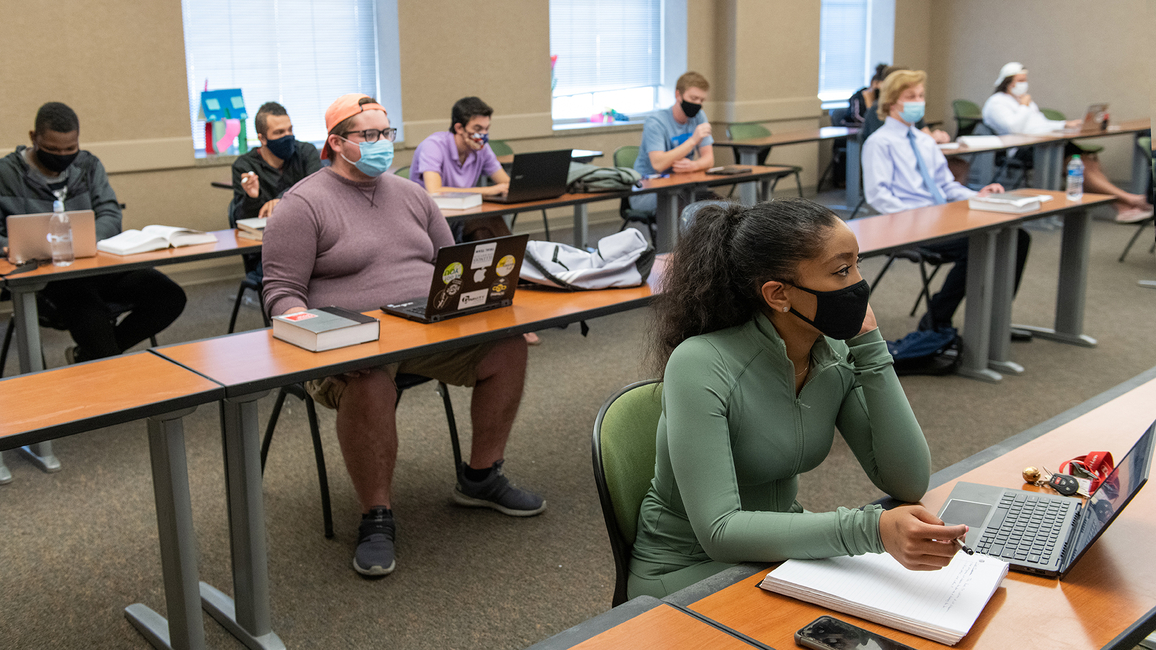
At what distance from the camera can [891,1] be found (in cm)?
1027

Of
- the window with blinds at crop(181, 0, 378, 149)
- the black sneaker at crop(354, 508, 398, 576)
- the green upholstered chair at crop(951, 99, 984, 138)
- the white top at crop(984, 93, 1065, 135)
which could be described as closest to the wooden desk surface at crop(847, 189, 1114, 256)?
the black sneaker at crop(354, 508, 398, 576)

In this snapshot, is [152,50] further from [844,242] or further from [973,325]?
[844,242]

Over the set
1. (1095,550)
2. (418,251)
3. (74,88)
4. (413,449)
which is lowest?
(413,449)

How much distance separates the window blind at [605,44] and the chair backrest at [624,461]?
6837mm

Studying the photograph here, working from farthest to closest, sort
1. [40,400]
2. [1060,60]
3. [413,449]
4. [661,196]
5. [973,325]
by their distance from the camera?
[1060,60] < [661,196] < [973,325] < [413,449] < [40,400]

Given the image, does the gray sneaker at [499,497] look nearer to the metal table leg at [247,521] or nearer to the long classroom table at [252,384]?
the long classroom table at [252,384]

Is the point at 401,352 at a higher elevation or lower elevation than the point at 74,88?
lower

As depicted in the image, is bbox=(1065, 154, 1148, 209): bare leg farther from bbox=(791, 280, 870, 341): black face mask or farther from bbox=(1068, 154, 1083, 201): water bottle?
bbox=(791, 280, 870, 341): black face mask

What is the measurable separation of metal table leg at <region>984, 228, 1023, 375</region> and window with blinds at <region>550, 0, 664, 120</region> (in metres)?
4.85

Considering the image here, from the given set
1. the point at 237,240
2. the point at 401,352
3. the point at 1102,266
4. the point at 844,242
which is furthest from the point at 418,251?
the point at 1102,266

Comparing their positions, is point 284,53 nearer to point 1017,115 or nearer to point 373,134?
point 373,134

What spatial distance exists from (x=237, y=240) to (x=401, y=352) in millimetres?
1815

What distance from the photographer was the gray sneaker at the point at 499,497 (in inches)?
114

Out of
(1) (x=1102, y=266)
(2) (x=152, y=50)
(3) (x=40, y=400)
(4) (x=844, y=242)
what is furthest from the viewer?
(1) (x=1102, y=266)
